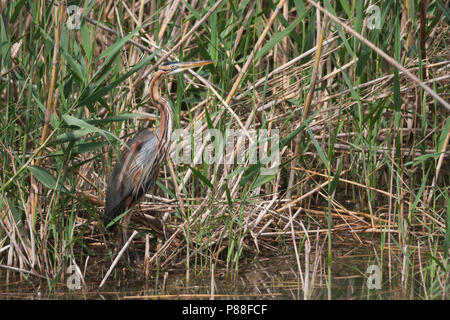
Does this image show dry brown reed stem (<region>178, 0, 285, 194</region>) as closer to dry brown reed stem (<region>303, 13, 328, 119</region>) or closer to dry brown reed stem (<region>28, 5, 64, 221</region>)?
dry brown reed stem (<region>303, 13, 328, 119</region>)

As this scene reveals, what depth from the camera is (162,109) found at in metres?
4.08

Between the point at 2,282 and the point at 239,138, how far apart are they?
1.43m

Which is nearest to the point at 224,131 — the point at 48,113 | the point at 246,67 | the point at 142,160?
the point at 246,67

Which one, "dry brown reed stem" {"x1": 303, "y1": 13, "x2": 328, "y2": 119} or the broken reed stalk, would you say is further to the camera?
"dry brown reed stem" {"x1": 303, "y1": 13, "x2": 328, "y2": 119}

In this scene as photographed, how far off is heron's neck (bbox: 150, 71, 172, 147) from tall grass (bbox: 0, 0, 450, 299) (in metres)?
0.10

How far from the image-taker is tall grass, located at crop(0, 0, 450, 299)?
3494 millimetres

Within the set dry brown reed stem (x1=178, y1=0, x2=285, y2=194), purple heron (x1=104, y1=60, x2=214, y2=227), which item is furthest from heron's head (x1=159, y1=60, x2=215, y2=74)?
dry brown reed stem (x1=178, y1=0, x2=285, y2=194)

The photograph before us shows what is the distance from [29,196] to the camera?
3602 mm

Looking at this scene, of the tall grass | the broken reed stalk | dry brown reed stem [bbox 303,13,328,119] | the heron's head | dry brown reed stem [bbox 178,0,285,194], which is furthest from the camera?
the heron's head

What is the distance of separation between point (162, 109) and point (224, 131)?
1.33 feet

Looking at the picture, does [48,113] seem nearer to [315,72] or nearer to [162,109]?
[162,109]

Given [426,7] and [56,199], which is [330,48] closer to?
[426,7]
